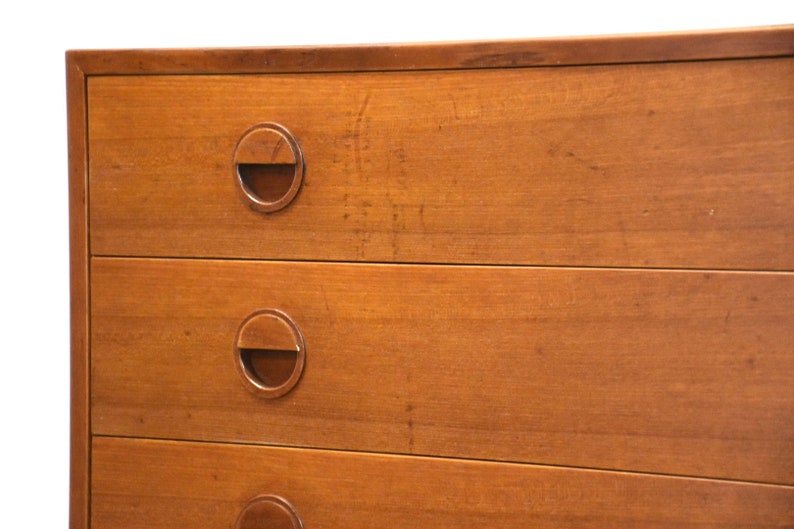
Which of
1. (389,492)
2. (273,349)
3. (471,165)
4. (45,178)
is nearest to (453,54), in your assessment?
(471,165)

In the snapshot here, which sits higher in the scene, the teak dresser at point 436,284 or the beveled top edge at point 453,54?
the beveled top edge at point 453,54

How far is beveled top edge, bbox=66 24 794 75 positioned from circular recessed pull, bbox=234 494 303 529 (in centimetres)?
50

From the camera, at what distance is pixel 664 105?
1009mm

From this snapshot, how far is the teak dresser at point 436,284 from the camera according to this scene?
1010 mm

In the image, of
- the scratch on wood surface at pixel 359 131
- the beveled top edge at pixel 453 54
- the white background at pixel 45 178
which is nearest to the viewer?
the beveled top edge at pixel 453 54

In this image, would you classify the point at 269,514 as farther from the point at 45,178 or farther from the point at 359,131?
the point at 45,178

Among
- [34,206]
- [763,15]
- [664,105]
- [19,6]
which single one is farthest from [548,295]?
[19,6]

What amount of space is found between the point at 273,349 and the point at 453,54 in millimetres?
393

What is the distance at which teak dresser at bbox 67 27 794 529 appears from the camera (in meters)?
1.01

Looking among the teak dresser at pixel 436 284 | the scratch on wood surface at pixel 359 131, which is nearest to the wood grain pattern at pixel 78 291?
the teak dresser at pixel 436 284

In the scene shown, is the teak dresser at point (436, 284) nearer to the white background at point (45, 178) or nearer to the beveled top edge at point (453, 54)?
the beveled top edge at point (453, 54)

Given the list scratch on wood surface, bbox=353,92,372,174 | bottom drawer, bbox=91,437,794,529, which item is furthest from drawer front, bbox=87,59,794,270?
bottom drawer, bbox=91,437,794,529

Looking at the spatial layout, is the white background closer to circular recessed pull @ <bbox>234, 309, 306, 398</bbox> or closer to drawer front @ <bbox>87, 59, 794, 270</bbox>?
drawer front @ <bbox>87, 59, 794, 270</bbox>

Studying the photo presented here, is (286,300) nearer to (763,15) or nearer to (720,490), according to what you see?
(720,490)
